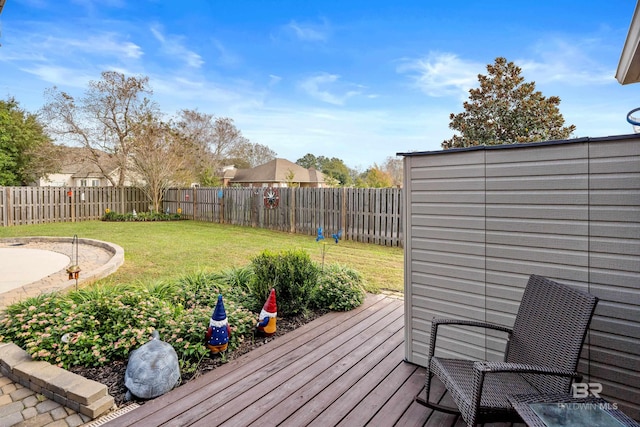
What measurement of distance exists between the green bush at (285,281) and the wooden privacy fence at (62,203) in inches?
545

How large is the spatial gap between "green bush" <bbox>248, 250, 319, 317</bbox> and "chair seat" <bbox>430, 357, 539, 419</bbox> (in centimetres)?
186

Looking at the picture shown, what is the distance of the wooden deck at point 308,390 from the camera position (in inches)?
78.5

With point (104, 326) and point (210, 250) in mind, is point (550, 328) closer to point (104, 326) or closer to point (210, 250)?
point (104, 326)

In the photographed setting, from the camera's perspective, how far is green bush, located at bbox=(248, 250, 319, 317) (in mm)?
3641

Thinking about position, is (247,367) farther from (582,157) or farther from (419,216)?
(582,157)

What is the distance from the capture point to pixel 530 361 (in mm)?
1926

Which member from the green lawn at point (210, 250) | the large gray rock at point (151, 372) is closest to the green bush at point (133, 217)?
the green lawn at point (210, 250)

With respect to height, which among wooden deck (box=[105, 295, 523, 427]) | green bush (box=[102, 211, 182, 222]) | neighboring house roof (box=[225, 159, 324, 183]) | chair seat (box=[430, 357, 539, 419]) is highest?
neighboring house roof (box=[225, 159, 324, 183])

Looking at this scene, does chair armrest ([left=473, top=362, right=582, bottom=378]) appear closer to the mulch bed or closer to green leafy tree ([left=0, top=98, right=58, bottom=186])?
the mulch bed

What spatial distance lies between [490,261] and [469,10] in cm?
743

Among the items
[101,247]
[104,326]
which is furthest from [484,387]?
[101,247]

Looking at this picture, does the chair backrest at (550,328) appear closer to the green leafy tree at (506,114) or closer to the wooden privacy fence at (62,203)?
the green leafy tree at (506,114)

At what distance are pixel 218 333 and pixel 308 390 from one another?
0.87 metres

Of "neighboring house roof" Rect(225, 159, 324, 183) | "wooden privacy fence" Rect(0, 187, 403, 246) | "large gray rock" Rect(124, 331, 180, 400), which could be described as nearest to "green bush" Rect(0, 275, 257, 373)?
"large gray rock" Rect(124, 331, 180, 400)
